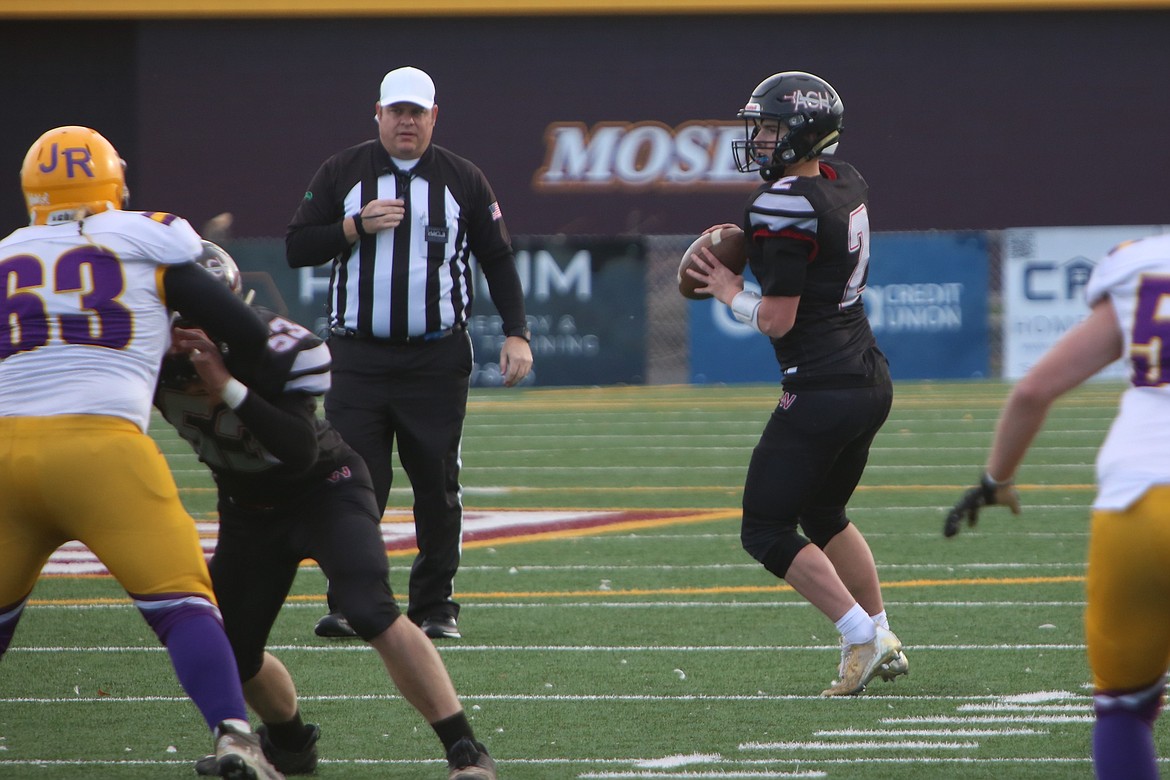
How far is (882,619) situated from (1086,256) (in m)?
13.6

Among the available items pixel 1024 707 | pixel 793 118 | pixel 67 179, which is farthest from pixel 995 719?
pixel 67 179

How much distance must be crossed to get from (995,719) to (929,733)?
0.83 ft

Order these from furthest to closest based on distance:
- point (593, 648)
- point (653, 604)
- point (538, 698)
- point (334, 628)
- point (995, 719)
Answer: point (653, 604) < point (334, 628) < point (593, 648) < point (538, 698) < point (995, 719)

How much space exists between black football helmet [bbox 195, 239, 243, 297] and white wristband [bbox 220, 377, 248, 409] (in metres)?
0.20

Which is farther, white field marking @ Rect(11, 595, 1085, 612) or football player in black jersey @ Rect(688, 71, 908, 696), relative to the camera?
white field marking @ Rect(11, 595, 1085, 612)

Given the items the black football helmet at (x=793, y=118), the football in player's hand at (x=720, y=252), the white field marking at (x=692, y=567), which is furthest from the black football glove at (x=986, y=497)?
the white field marking at (x=692, y=567)

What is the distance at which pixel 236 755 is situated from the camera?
3.36 metres

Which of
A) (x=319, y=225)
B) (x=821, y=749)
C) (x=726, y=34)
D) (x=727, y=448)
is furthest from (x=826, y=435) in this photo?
(x=726, y=34)

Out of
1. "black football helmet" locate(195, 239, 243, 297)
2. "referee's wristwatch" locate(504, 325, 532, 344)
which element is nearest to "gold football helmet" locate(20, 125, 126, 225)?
"black football helmet" locate(195, 239, 243, 297)

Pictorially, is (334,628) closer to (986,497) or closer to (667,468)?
(986,497)

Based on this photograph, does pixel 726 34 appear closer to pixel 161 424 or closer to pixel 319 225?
pixel 161 424

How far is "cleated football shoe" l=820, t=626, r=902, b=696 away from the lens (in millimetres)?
4957

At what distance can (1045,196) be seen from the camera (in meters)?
23.5

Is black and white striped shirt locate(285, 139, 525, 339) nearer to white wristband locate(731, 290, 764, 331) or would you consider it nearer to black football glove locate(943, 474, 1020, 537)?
white wristband locate(731, 290, 764, 331)
